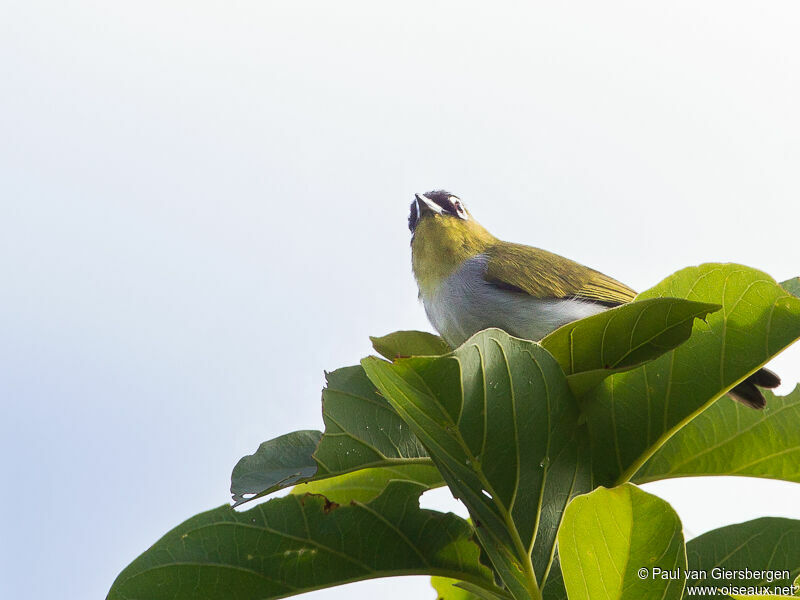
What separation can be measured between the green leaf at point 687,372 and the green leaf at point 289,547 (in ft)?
1.27

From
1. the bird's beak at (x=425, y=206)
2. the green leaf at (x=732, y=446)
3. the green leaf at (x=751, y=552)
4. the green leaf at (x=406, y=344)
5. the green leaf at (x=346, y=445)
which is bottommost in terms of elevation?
the green leaf at (x=751, y=552)

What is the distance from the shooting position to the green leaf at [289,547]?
1.71 m

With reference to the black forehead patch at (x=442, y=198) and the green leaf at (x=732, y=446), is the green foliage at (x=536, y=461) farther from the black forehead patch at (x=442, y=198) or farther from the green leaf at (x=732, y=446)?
the black forehead patch at (x=442, y=198)

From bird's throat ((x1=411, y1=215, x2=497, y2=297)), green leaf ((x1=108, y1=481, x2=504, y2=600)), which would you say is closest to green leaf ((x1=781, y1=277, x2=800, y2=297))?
green leaf ((x1=108, y1=481, x2=504, y2=600))

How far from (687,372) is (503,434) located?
0.45m

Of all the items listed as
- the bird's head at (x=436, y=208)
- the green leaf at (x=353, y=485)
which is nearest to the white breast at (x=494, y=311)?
the bird's head at (x=436, y=208)

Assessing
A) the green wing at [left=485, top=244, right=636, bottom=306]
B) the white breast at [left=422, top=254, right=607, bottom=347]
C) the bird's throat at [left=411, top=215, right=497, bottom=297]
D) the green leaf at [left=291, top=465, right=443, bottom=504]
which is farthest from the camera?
the bird's throat at [left=411, top=215, right=497, bottom=297]

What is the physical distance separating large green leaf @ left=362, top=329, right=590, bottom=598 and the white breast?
1351 mm

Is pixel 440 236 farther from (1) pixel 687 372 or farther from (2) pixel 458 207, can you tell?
(1) pixel 687 372

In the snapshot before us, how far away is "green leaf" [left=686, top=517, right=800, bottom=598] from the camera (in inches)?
70.5

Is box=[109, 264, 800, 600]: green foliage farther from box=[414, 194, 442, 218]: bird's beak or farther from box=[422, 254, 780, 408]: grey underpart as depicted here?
box=[414, 194, 442, 218]: bird's beak

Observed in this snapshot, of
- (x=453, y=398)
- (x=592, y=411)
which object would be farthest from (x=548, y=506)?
(x=453, y=398)

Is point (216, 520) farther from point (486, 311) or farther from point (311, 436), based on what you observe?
point (486, 311)

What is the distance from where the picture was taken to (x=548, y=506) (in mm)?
1580
